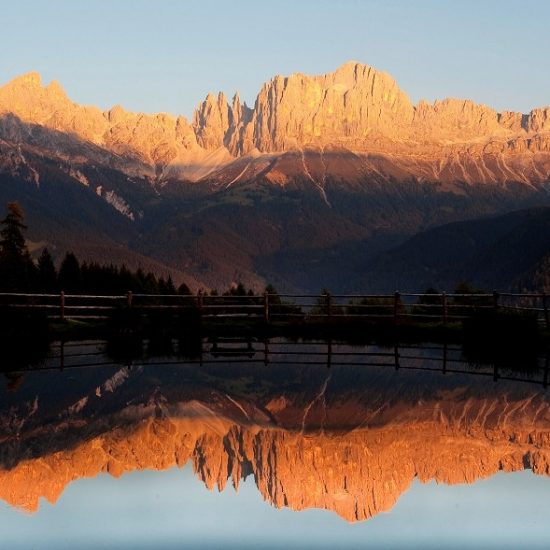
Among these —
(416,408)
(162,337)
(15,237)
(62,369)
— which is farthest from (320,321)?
(15,237)

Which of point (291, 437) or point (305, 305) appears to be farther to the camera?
point (305, 305)

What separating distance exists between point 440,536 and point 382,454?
5.18 m

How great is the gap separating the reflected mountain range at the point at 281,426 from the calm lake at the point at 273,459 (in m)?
0.05

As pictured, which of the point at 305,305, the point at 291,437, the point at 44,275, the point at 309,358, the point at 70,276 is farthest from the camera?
the point at 44,275

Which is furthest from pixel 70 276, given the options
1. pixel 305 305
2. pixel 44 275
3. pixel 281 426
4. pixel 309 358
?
pixel 281 426

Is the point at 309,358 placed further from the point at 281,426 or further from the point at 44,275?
the point at 44,275

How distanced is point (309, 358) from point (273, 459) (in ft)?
68.1

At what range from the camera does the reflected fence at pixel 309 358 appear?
34094mm

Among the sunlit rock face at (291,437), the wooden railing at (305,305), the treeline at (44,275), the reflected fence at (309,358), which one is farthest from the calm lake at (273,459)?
the treeline at (44,275)

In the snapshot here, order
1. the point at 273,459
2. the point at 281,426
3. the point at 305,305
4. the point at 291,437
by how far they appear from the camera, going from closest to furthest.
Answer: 1. the point at 273,459
2. the point at 291,437
3. the point at 281,426
4. the point at 305,305

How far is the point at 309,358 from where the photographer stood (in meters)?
39.9

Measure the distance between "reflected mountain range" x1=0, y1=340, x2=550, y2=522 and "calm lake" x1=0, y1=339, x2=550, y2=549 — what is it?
5 cm

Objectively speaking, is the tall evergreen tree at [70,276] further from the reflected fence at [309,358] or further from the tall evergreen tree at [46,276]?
the reflected fence at [309,358]

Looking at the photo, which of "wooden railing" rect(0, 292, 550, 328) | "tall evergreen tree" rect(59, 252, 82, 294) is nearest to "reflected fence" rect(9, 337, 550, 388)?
"wooden railing" rect(0, 292, 550, 328)
